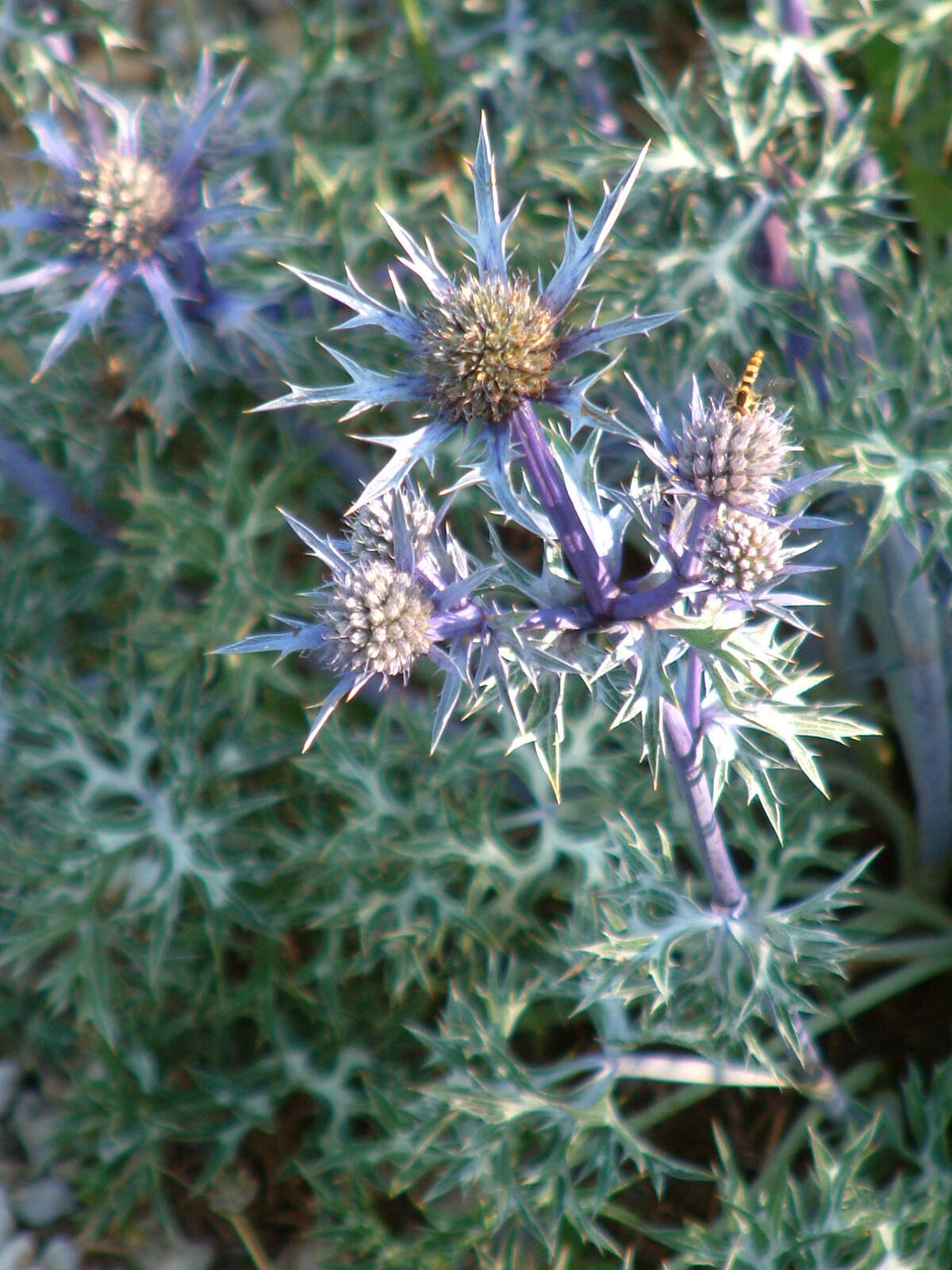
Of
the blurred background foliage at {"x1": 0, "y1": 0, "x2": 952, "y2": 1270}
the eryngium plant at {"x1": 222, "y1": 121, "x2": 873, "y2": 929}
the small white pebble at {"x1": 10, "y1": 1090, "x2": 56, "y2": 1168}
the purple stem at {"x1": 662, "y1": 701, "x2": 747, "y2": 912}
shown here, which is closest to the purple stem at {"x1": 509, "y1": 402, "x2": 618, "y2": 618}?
the eryngium plant at {"x1": 222, "y1": 121, "x2": 873, "y2": 929}

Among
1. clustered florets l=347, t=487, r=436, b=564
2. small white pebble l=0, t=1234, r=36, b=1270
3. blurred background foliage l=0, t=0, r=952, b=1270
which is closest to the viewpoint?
clustered florets l=347, t=487, r=436, b=564

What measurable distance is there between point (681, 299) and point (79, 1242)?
5.29ft

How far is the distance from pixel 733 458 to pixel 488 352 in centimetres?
19

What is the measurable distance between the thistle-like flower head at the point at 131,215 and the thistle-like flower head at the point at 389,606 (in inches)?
18.5

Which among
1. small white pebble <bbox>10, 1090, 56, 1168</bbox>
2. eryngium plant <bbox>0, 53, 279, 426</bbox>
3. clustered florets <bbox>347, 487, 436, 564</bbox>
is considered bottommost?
small white pebble <bbox>10, 1090, 56, 1168</bbox>

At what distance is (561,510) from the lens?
836 mm

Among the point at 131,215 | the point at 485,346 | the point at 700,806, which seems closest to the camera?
the point at 485,346

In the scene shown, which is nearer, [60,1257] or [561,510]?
[561,510]

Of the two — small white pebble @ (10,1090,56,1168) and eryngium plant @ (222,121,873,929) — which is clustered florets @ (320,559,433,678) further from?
small white pebble @ (10,1090,56,1168)

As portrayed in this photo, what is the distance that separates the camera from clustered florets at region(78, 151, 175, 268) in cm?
128

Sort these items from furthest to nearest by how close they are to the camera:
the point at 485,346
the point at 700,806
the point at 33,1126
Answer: the point at 33,1126, the point at 700,806, the point at 485,346

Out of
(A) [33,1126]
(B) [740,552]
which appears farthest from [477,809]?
(A) [33,1126]

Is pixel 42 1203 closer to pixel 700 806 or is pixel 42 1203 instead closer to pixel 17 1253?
pixel 17 1253

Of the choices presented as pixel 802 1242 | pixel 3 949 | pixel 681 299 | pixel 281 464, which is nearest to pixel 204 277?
pixel 281 464
